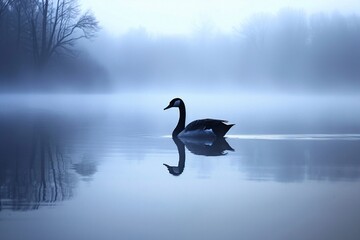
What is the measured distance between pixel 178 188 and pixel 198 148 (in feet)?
16.1

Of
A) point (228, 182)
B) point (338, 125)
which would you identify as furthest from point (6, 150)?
point (338, 125)

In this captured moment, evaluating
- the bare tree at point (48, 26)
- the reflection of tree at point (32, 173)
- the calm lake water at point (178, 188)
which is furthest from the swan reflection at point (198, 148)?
the bare tree at point (48, 26)

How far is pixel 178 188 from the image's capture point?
774 cm

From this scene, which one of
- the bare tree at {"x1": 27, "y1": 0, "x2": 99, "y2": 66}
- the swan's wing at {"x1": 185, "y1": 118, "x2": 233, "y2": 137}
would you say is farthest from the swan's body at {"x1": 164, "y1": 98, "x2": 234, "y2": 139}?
the bare tree at {"x1": 27, "y1": 0, "x2": 99, "y2": 66}

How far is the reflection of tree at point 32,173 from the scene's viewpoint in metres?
6.91

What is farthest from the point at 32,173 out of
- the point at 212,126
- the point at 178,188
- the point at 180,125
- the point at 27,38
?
the point at 27,38

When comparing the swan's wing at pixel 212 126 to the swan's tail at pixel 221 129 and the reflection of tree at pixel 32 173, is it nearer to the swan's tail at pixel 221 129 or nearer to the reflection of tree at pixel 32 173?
the swan's tail at pixel 221 129

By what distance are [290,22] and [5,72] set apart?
3252cm

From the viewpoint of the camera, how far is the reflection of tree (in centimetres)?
691

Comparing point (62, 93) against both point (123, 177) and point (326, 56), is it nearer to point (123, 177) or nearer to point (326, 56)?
point (326, 56)

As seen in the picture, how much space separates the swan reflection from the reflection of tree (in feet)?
5.17

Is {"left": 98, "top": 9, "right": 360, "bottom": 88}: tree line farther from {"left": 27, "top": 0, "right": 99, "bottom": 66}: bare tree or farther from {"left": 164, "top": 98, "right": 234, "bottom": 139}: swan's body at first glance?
{"left": 164, "top": 98, "right": 234, "bottom": 139}: swan's body

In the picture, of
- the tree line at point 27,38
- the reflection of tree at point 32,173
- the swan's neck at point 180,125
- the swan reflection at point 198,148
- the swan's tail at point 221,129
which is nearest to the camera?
the reflection of tree at point 32,173

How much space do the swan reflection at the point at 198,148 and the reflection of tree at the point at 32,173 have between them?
5.17 ft
